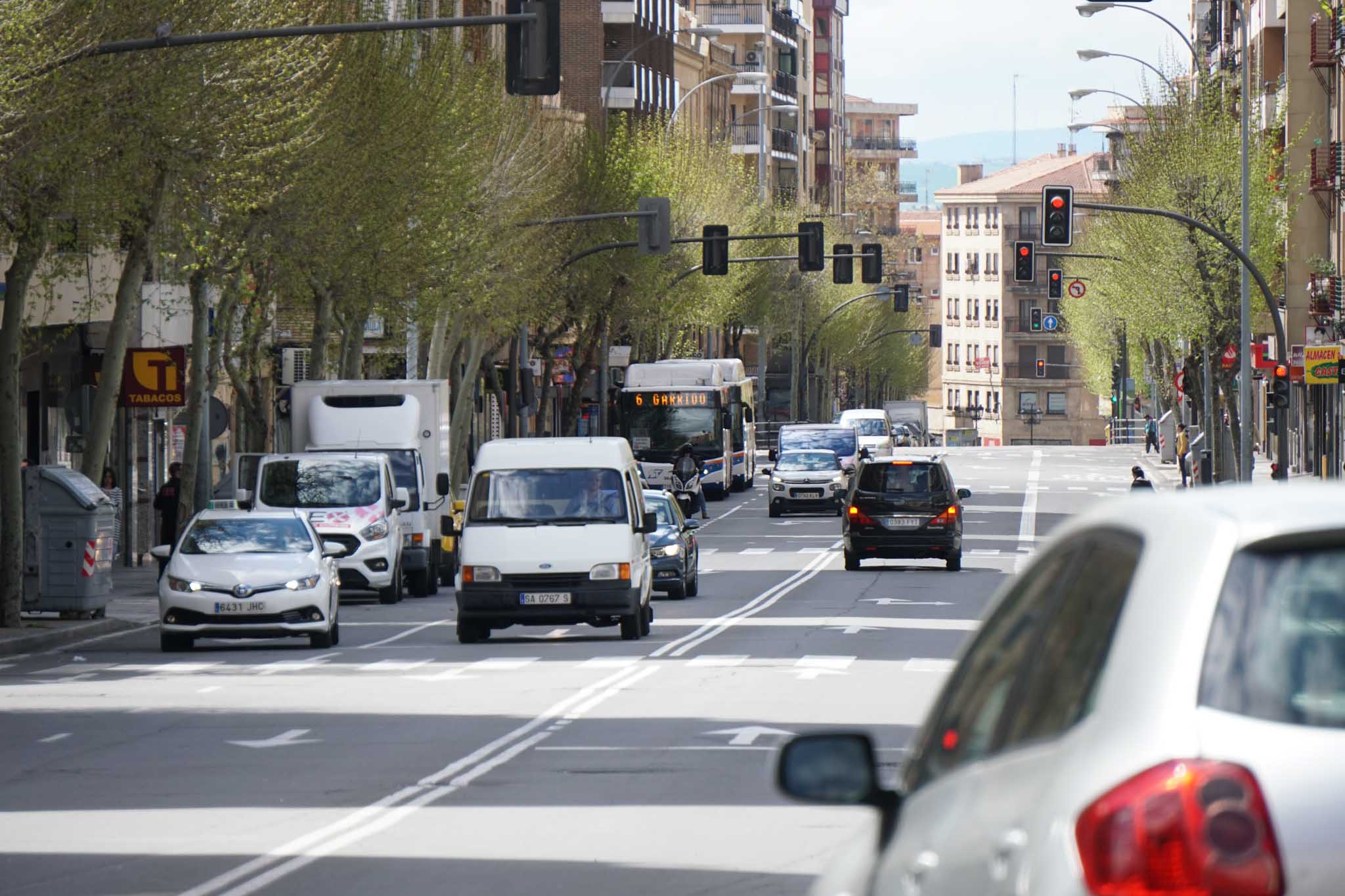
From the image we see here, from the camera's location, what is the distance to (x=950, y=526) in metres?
40.8

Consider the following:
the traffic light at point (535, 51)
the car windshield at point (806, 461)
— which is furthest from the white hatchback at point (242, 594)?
the car windshield at point (806, 461)

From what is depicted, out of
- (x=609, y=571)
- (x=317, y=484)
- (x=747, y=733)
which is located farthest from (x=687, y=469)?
(x=747, y=733)

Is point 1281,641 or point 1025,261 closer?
point 1281,641

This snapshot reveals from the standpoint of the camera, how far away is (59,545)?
30.3 meters

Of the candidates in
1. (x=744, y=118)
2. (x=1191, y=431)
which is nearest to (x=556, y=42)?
(x=1191, y=431)

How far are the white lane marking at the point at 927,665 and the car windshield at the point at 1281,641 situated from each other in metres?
18.8

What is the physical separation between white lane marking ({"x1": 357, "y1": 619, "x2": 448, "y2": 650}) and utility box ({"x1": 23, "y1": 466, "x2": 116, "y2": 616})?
3.71 metres

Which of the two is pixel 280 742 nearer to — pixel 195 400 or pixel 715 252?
pixel 195 400

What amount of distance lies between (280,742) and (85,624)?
1335 cm

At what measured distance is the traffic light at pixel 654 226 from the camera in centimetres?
5025

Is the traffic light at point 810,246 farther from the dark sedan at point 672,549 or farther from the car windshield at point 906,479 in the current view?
the dark sedan at point 672,549

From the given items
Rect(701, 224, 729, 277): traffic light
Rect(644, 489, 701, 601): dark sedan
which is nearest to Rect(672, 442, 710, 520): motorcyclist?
Rect(701, 224, 729, 277): traffic light

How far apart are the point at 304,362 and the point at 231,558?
37043mm

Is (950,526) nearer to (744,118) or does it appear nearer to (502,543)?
(502,543)
